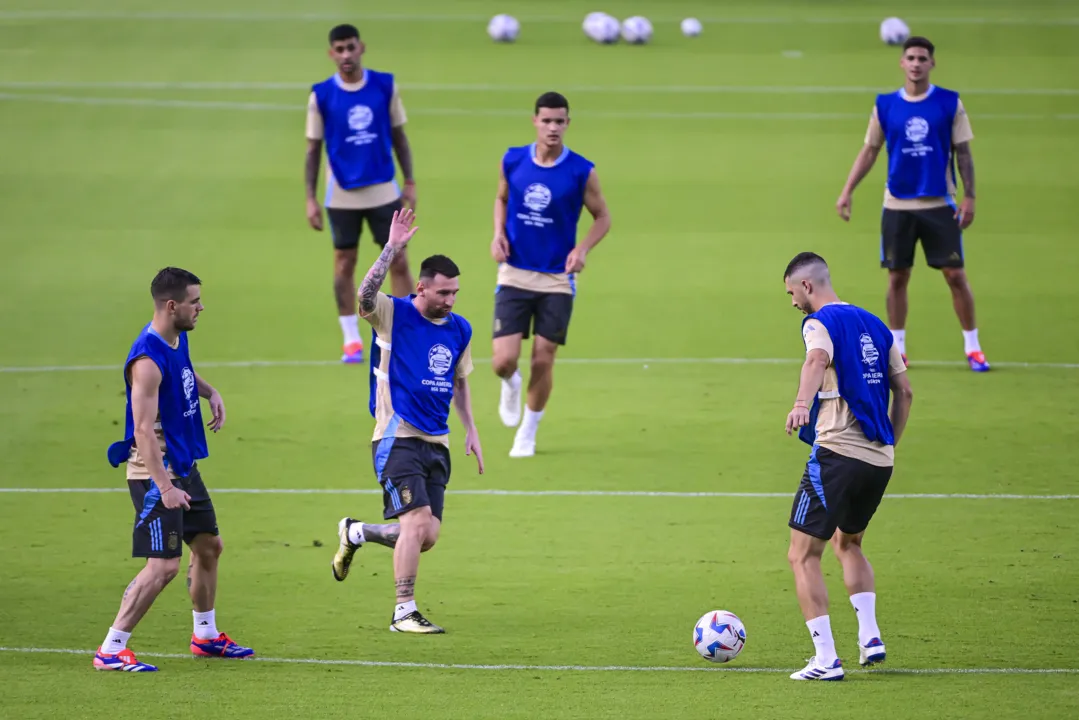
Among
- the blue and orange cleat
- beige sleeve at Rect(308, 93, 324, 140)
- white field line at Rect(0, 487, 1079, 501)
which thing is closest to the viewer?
the blue and orange cleat

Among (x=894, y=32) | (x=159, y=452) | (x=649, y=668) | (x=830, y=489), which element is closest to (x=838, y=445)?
(x=830, y=489)

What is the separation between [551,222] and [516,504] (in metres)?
2.19

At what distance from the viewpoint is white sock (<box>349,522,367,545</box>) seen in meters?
9.60

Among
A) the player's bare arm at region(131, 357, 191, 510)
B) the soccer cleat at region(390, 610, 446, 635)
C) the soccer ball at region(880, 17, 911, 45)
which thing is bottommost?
the soccer cleat at region(390, 610, 446, 635)

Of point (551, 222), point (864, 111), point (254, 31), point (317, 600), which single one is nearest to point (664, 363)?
point (551, 222)

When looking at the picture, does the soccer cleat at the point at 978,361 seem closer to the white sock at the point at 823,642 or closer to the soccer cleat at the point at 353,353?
the soccer cleat at the point at 353,353

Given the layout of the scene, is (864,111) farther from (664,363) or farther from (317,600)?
(317,600)

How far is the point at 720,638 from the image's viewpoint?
8.67 m

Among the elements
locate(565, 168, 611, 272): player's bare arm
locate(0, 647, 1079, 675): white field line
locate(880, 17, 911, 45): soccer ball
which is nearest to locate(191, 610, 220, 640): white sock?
locate(0, 647, 1079, 675): white field line

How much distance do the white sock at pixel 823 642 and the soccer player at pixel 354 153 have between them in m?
7.84

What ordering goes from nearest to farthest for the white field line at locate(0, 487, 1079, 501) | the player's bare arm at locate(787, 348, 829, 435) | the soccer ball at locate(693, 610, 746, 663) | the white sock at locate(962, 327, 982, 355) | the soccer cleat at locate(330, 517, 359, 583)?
the player's bare arm at locate(787, 348, 829, 435) < the soccer ball at locate(693, 610, 746, 663) < the soccer cleat at locate(330, 517, 359, 583) < the white field line at locate(0, 487, 1079, 501) < the white sock at locate(962, 327, 982, 355)

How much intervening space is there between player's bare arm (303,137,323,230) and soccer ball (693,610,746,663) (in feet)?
24.7

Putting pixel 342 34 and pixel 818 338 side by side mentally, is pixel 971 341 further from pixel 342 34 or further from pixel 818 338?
pixel 818 338

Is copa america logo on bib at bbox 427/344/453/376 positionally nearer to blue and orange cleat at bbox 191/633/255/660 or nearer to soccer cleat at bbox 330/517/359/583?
soccer cleat at bbox 330/517/359/583
